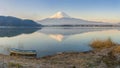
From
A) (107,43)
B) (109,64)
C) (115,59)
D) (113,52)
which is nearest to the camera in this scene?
(109,64)

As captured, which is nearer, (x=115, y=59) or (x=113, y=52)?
(x=115, y=59)

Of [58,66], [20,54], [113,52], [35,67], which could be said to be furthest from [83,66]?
[20,54]

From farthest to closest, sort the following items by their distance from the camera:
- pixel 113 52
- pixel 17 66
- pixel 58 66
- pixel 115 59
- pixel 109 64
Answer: pixel 113 52 → pixel 115 59 → pixel 109 64 → pixel 58 66 → pixel 17 66

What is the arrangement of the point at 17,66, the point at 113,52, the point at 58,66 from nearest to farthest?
the point at 17,66 < the point at 58,66 < the point at 113,52

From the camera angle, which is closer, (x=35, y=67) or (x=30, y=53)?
(x=35, y=67)

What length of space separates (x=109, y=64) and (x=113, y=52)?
789cm

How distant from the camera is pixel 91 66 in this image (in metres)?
22.8

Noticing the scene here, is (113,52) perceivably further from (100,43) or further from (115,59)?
(100,43)

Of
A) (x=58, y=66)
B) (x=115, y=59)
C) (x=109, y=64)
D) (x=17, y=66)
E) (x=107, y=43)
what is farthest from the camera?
(x=107, y=43)

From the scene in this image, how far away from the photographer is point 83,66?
2248cm

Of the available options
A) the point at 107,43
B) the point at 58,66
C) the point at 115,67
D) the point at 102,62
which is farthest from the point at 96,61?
the point at 107,43

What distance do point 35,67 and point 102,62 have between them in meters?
7.14

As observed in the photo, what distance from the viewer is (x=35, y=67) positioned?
20938 mm

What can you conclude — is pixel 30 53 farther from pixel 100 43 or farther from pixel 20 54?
pixel 100 43
